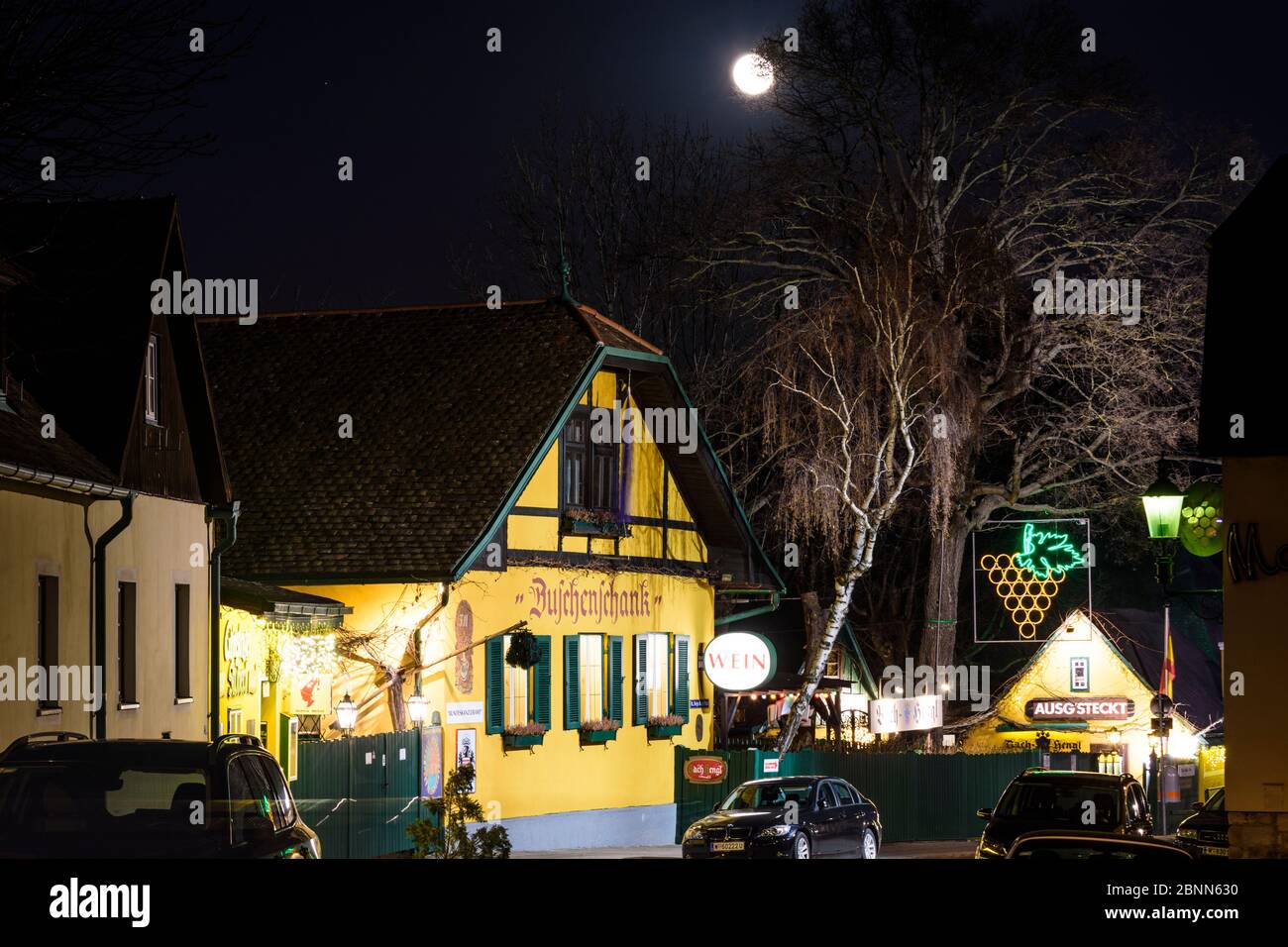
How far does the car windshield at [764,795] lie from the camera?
87.1 feet

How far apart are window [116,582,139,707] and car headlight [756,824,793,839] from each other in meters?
7.98

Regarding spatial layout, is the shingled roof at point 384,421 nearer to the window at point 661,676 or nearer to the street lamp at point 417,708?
the street lamp at point 417,708

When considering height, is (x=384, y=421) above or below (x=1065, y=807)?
above

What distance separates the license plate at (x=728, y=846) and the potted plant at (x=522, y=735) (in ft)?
18.2

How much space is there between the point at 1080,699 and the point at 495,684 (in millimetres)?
25402

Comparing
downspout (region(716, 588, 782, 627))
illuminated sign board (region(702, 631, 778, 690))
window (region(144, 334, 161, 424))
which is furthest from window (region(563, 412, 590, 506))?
window (region(144, 334, 161, 424))

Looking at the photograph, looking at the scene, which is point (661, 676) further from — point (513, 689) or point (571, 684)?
point (513, 689)

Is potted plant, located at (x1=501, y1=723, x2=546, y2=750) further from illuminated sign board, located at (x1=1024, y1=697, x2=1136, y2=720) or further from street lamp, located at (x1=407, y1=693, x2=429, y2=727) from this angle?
illuminated sign board, located at (x1=1024, y1=697, x2=1136, y2=720)

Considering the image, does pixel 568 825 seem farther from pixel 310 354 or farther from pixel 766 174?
pixel 766 174

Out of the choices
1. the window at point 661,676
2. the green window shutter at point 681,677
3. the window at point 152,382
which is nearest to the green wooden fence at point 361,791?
the window at point 152,382

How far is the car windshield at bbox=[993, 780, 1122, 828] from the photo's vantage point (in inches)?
887

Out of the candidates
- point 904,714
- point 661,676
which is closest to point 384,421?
point 661,676

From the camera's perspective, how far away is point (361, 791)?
24.9 metres
